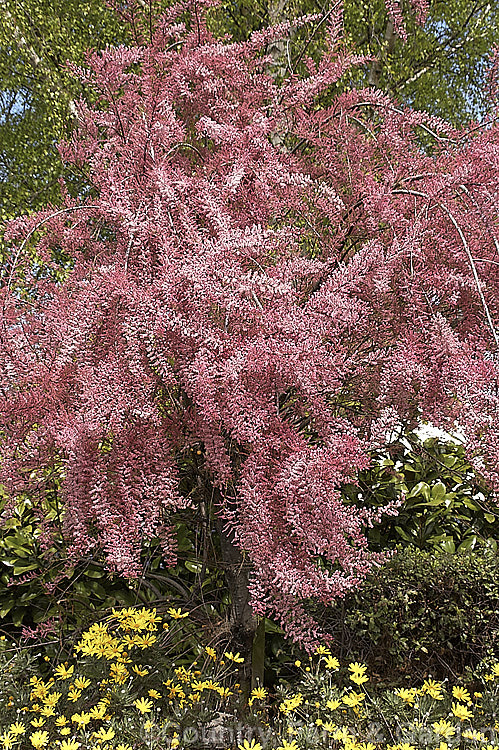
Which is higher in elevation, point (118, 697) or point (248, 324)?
point (248, 324)

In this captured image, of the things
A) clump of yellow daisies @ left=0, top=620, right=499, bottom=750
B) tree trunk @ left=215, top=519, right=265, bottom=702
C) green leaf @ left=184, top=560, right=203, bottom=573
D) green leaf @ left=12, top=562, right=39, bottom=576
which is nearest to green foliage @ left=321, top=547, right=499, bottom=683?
clump of yellow daisies @ left=0, top=620, right=499, bottom=750

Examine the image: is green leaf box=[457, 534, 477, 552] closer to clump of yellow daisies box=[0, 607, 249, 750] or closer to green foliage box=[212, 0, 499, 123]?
clump of yellow daisies box=[0, 607, 249, 750]

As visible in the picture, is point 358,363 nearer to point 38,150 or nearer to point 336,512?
point 336,512

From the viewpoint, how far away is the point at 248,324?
2.41 metres

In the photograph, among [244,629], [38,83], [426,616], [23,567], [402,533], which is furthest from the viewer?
[38,83]

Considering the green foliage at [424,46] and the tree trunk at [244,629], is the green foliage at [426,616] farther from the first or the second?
the green foliage at [424,46]

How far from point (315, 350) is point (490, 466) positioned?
667 millimetres

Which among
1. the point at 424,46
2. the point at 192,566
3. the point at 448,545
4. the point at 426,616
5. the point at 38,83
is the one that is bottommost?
the point at 426,616

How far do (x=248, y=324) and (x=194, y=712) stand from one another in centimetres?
138

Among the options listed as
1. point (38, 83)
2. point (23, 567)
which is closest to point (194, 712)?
point (23, 567)

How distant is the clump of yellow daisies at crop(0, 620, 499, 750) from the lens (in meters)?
2.07

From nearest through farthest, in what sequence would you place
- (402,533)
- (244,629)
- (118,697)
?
(118,697) → (244,629) → (402,533)

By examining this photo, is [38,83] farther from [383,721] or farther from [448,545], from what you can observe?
Result: [383,721]

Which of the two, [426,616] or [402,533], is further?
[402,533]
